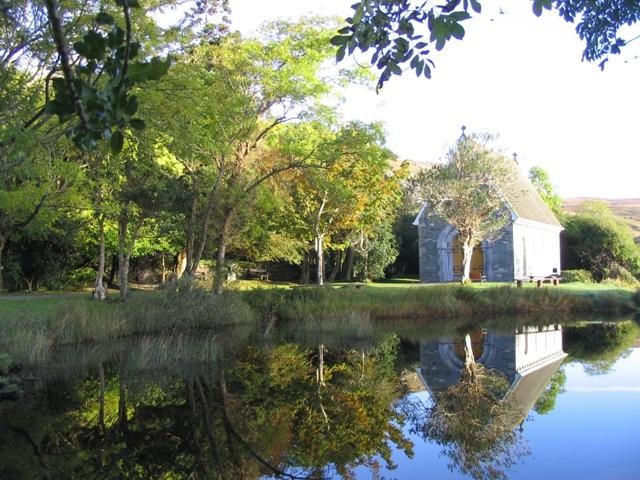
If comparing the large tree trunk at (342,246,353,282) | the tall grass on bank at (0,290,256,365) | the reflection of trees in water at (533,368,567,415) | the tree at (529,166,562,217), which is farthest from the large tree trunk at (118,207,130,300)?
the tree at (529,166,562,217)

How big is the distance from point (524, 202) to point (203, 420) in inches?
1054

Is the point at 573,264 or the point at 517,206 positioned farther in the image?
the point at 573,264

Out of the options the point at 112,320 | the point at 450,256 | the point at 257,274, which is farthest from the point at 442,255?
the point at 112,320

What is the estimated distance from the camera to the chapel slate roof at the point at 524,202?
27594 millimetres

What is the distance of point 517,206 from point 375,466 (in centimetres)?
2503

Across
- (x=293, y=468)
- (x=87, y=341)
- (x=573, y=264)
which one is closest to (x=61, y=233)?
(x=87, y=341)

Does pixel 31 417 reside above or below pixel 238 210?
below

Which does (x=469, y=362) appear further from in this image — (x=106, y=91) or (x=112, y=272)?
(x=112, y=272)

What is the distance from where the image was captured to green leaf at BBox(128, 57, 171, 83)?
1775 millimetres

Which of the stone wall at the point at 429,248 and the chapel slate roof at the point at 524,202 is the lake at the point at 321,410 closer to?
the chapel slate roof at the point at 524,202

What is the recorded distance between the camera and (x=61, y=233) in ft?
68.9

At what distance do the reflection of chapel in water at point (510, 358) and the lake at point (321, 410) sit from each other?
0.06 meters

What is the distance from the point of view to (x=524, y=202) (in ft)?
104

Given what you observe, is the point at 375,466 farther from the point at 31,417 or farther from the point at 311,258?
the point at 311,258
